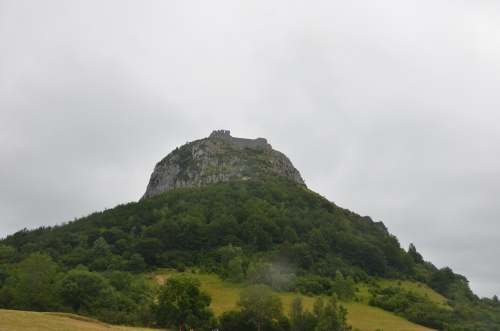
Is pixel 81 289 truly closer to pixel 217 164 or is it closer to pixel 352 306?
pixel 352 306

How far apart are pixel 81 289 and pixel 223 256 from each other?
3573 centimetres

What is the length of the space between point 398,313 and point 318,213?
4919 centimetres

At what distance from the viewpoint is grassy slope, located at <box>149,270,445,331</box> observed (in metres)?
56.6

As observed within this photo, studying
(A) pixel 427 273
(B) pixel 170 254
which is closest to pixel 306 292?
(B) pixel 170 254

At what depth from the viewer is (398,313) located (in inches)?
2601

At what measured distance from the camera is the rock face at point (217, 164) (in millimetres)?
143125

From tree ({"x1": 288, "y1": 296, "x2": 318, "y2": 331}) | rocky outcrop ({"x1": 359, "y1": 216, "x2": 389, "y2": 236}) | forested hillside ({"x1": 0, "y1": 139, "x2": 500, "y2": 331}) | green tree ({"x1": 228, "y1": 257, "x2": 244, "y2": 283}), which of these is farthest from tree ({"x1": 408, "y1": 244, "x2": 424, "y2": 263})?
tree ({"x1": 288, "y1": 296, "x2": 318, "y2": 331})

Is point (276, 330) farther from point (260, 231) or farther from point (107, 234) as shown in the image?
point (107, 234)

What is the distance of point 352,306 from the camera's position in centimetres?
6625

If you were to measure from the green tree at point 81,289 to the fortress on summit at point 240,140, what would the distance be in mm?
127974

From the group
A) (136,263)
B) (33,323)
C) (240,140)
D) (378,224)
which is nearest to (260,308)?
(33,323)

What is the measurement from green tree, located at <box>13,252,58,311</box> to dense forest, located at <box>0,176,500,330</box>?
12 cm

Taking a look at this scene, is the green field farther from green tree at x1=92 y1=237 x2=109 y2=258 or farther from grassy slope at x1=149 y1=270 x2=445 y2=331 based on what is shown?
green tree at x1=92 y1=237 x2=109 y2=258

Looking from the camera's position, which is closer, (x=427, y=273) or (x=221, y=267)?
(x=221, y=267)
